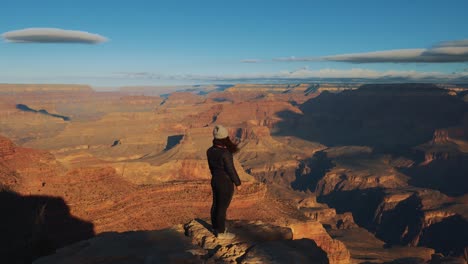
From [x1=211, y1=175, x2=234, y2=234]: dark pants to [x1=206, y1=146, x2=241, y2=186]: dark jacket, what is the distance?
94mm

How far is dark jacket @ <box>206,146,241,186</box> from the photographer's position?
9375 millimetres

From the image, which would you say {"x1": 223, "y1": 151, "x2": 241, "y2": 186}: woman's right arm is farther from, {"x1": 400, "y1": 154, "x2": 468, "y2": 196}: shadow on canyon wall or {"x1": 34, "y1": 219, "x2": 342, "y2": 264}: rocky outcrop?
{"x1": 400, "y1": 154, "x2": 468, "y2": 196}: shadow on canyon wall

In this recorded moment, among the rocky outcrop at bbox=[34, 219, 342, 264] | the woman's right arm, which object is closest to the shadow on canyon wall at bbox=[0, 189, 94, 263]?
the rocky outcrop at bbox=[34, 219, 342, 264]

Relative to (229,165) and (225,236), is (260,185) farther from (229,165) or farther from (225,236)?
(229,165)

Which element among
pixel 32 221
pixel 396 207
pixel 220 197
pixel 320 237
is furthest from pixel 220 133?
pixel 396 207

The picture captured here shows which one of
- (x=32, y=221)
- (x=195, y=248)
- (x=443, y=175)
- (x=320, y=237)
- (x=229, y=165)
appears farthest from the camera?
(x=443, y=175)

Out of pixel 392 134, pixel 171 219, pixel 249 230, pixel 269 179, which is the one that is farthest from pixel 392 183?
pixel 249 230

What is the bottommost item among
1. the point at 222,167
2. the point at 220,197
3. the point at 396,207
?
the point at 396,207

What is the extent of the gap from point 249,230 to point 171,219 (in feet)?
69.3

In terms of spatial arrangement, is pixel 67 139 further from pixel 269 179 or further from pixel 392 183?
pixel 392 183

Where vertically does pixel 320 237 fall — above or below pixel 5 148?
below

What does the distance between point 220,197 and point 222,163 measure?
0.83 meters

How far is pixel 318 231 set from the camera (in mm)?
36375

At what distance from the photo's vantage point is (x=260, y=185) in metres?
38.6
